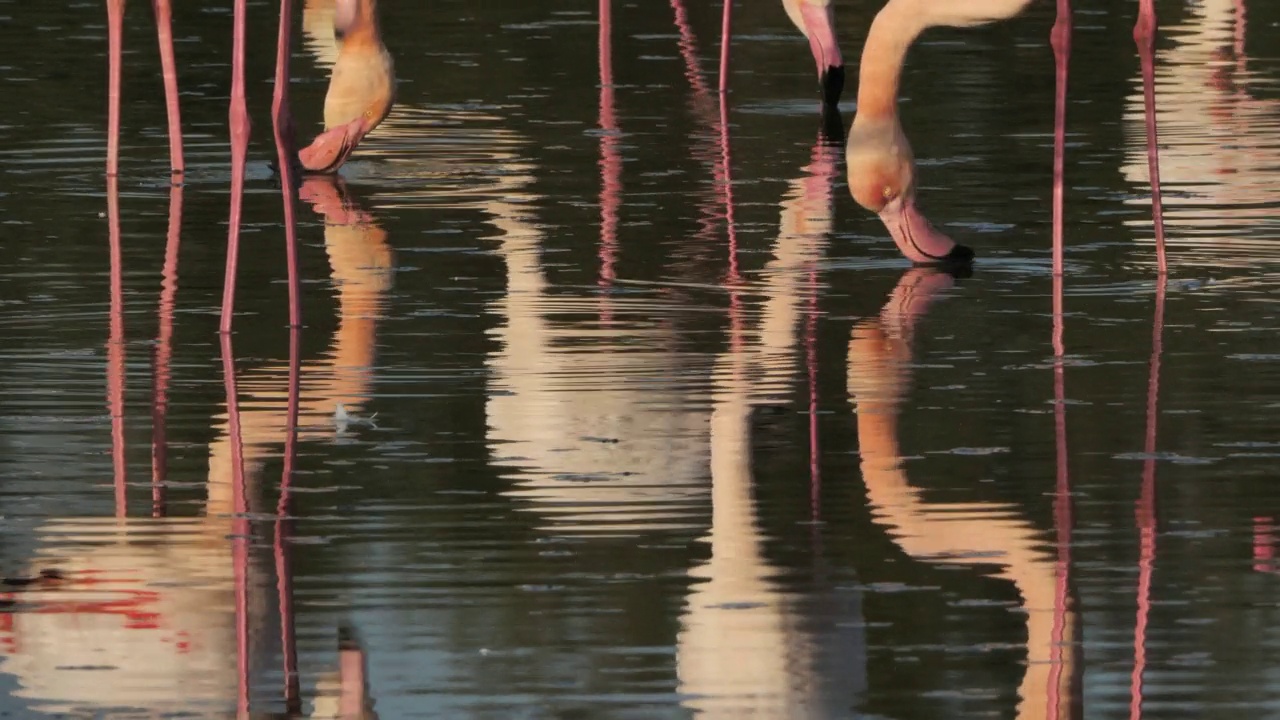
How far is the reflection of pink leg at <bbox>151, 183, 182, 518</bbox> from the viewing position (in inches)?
247

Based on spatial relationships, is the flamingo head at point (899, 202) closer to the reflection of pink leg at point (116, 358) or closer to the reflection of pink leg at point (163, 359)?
the reflection of pink leg at point (163, 359)

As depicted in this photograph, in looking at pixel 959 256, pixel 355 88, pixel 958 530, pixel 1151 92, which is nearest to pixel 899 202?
pixel 959 256

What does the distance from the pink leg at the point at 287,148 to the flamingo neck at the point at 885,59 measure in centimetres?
199

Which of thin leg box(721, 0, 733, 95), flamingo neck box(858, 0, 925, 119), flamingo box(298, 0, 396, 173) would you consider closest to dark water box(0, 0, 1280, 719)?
flamingo box(298, 0, 396, 173)

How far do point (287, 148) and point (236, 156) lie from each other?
30cm

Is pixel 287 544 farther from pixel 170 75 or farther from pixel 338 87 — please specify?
pixel 338 87

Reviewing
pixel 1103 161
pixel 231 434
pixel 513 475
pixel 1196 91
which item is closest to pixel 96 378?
pixel 231 434

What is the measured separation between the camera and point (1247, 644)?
16.3ft

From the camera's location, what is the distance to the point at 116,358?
772cm

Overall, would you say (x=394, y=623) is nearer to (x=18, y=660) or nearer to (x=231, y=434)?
(x=18, y=660)

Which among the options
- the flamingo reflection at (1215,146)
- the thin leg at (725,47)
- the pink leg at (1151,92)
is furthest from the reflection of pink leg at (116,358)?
the thin leg at (725,47)

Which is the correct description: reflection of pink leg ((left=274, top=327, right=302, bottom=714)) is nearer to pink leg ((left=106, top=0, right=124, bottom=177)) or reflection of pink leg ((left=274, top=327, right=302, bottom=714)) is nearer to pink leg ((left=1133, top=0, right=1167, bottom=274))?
pink leg ((left=1133, top=0, right=1167, bottom=274))

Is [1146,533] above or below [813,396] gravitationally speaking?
above

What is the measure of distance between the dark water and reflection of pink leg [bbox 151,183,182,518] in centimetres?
2
